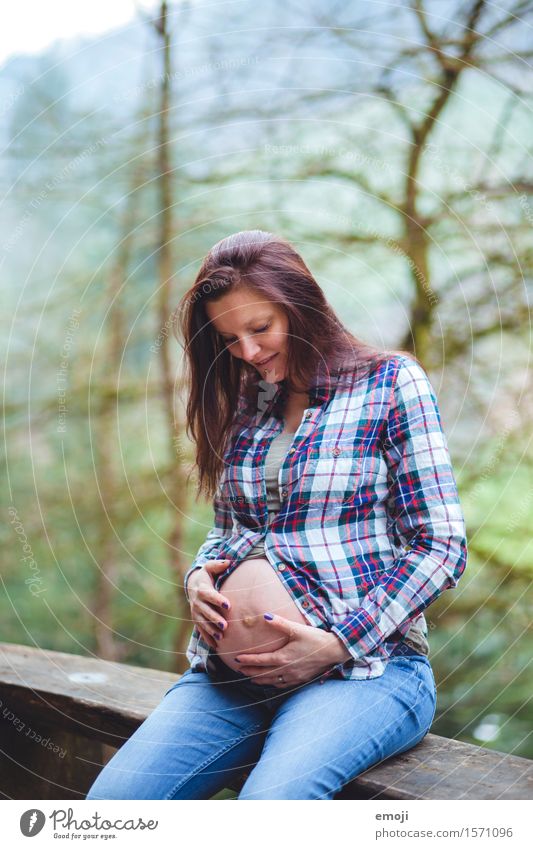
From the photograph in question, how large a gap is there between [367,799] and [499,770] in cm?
24

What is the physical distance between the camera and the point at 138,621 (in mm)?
3826

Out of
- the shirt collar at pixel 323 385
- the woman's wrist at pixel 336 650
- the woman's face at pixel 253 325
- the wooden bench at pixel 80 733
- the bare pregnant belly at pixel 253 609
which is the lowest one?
the wooden bench at pixel 80 733

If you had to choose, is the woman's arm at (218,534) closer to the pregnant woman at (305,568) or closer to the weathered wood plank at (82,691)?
the pregnant woman at (305,568)

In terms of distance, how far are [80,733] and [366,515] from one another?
100 cm

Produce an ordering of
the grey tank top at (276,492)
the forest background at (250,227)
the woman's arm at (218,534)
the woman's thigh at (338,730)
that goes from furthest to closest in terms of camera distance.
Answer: the forest background at (250,227)
the woman's arm at (218,534)
the grey tank top at (276,492)
the woman's thigh at (338,730)

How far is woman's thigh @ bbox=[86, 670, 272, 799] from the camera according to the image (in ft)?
4.41

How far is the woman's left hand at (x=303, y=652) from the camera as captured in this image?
4.33 feet

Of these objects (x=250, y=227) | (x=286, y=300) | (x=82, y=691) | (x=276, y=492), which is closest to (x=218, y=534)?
(x=276, y=492)

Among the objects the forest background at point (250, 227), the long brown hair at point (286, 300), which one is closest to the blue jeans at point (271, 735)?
the long brown hair at point (286, 300)

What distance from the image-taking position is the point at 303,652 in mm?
1320

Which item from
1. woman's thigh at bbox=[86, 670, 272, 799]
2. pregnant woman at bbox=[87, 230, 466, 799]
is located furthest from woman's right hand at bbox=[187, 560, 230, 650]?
woman's thigh at bbox=[86, 670, 272, 799]

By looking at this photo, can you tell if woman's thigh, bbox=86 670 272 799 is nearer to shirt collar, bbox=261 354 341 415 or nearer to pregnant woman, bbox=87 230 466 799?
pregnant woman, bbox=87 230 466 799

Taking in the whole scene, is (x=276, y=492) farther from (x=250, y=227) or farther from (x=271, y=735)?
(x=250, y=227)
